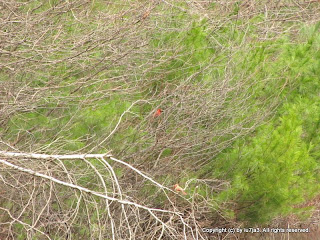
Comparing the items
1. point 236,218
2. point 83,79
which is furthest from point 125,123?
point 236,218

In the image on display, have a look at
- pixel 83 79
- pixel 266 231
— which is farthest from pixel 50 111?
pixel 266 231

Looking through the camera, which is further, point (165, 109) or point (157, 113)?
point (165, 109)

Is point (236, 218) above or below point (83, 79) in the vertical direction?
below

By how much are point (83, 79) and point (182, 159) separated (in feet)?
5.00

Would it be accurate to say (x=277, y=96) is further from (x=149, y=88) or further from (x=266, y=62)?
(x=149, y=88)

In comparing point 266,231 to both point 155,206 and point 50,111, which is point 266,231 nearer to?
point 155,206

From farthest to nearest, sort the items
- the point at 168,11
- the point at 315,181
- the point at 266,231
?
the point at 168,11, the point at 266,231, the point at 315,181

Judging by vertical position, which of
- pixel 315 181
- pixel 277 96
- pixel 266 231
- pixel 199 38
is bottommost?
pixel 266 231

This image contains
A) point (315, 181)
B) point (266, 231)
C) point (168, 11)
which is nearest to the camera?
point (315, 181)

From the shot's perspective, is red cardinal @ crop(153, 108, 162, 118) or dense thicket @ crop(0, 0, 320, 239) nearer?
dense thicket @ crop(0, 0, 320, 239)

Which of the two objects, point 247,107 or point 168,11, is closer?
point 247,107

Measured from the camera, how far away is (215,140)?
763 centimetres

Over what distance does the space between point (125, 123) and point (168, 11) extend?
7.48 feet

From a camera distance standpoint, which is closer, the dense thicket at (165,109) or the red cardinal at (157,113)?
the dense thicket at (165,109)
